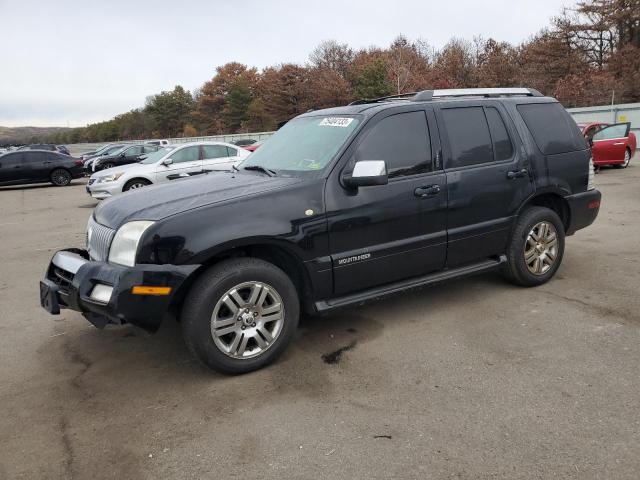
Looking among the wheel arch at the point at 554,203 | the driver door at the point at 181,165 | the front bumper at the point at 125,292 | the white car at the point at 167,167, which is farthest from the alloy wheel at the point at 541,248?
the driver door at the point at 181,165

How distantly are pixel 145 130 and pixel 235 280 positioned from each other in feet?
329

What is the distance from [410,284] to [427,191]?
76 cm

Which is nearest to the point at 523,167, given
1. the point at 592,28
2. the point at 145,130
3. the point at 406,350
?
the point at 406,350

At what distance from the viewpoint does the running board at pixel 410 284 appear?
3821 mm

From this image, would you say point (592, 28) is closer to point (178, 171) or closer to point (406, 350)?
point (178, 171)

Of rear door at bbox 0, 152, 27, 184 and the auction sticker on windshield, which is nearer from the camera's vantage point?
the auction sticker on windshield

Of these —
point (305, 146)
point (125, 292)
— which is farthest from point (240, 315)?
point (305, 146)

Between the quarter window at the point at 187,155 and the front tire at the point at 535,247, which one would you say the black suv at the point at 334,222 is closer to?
the front tire at the point at 535,247

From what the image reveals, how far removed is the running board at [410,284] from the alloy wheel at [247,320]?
1.24 feet

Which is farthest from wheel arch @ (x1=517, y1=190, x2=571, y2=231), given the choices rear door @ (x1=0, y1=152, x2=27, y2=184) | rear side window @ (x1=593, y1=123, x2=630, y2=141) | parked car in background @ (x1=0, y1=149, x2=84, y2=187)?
rear door @ (x1=0, y1=152, x2=27, y2=184)

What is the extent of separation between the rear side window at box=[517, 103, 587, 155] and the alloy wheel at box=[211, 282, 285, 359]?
10.0 feet

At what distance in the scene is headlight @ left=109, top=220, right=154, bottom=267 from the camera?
328cm

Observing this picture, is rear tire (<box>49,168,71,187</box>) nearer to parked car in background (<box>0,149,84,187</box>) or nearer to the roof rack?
parked car in background (<box>0,149,84,187</box>)

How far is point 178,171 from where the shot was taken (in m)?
12.6
